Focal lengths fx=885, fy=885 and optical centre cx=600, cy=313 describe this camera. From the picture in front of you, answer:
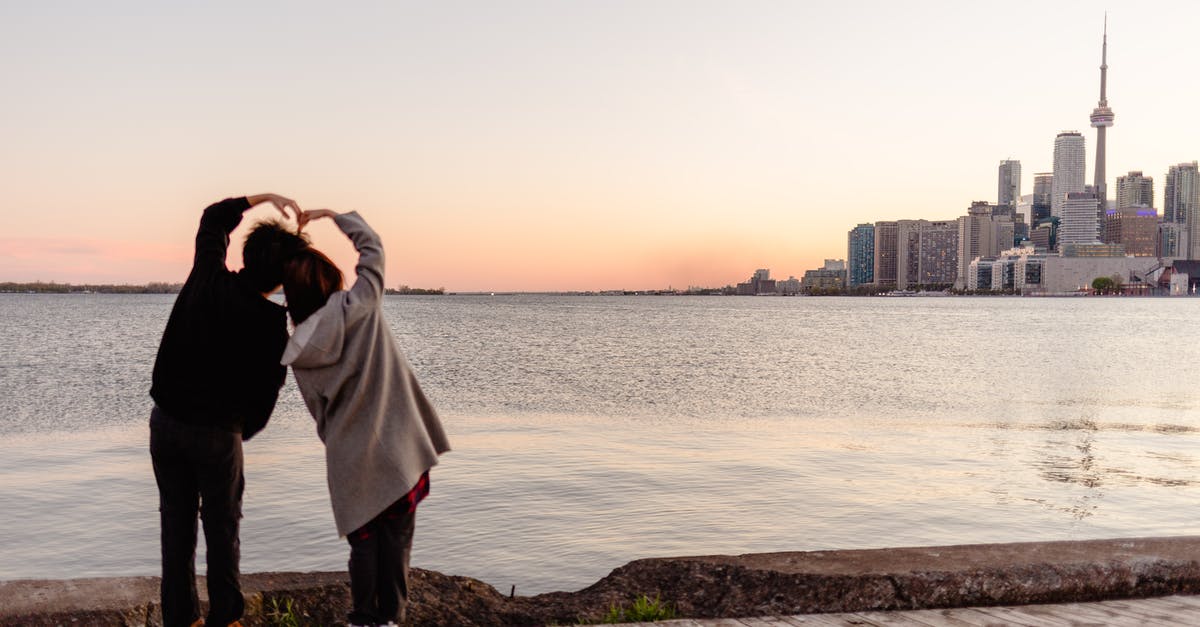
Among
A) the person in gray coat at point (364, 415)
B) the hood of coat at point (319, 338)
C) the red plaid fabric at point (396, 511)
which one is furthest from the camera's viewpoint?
the red plaid fabric at point (396, 511)

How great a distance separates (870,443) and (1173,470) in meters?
4.49

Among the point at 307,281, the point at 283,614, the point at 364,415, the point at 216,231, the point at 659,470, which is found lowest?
the point at 659,470

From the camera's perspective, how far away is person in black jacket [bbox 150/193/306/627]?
11.7 feet

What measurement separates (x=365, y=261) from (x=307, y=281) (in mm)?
238

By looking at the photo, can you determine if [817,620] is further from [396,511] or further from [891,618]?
[396,511]

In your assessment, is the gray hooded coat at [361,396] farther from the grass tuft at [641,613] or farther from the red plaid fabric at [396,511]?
the grass tuft at [641,613]

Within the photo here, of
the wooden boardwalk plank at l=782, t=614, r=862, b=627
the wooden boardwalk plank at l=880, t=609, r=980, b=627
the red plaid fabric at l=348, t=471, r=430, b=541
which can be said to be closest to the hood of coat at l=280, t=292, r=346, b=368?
the red plaid fabric at l=348, t=471, r=430, b=541

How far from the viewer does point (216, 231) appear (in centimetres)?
378

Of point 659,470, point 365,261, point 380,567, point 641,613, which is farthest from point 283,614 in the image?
point 659,470

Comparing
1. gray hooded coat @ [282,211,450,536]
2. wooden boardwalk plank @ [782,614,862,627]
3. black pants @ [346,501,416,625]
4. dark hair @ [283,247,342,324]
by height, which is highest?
dark hair @ [283,247,342,324]

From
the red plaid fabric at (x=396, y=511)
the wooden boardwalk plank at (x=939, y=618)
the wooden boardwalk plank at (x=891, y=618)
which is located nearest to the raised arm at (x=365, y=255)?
the red plaid fabric at (x=396, y=511)

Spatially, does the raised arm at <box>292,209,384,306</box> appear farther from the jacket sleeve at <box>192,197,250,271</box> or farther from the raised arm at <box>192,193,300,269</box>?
the jacket sleeve at <box>192,197,250,271</box>

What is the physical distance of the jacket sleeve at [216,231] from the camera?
3703 mm

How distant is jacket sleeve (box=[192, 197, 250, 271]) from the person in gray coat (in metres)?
0.40
